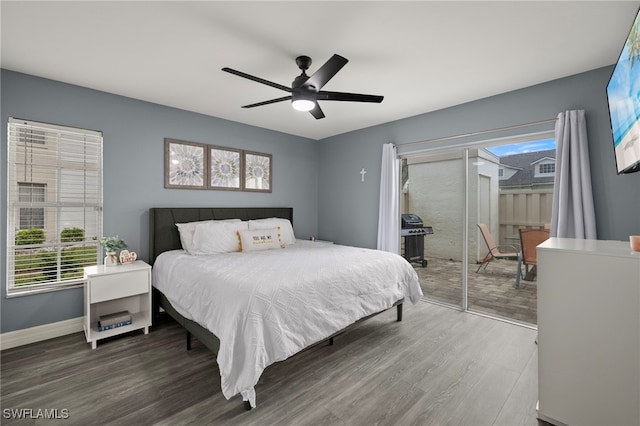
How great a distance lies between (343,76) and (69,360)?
141 inches

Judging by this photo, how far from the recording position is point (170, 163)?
3.78m

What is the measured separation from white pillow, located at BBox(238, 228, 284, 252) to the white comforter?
0.36 m

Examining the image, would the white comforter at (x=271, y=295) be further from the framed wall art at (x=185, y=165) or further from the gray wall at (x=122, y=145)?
the framed wall art at (x=185, y=165)

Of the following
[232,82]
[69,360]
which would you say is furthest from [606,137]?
[69,360]

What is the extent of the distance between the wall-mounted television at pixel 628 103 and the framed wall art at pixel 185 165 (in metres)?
4.16

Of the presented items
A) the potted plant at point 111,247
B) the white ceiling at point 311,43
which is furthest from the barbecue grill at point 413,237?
the potted plant at point 111,247

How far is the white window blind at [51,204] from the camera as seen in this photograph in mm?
2818

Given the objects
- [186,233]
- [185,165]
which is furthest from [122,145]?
[186,233]

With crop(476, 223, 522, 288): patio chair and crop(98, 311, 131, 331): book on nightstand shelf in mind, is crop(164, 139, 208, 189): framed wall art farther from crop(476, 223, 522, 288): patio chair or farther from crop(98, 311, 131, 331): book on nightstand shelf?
crop(476, 223, 522, 288): patio chair

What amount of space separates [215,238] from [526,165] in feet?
12.3

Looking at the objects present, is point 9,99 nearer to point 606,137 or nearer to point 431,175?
point 431,175

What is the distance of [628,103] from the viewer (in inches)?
65.7

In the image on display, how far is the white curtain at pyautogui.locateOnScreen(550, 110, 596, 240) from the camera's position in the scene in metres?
2.73

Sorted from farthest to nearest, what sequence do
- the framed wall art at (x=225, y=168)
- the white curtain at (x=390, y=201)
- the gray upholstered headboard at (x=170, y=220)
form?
the white curtain at (x=390, y=201) → the framed wall art at (x=225, y=168) → the gray upholstered headboard at (x=170, y=220)
